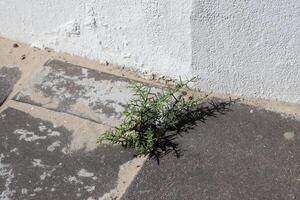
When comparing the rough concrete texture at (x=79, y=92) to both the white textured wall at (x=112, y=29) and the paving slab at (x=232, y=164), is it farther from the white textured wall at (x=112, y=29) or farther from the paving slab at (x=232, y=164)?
the paving slab at (x=232, y=164)

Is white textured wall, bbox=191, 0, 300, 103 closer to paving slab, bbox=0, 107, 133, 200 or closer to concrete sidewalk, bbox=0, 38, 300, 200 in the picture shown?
concrete sidewalk, bbox=0, 38, 300, 200

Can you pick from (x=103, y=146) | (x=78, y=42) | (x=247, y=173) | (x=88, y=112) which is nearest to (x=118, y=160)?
(x=103, y=146)

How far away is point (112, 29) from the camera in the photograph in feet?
12.0

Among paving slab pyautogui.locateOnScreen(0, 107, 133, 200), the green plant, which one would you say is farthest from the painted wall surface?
paving slab pyautogui.locateOnScreen(0, 107, 133, 200)

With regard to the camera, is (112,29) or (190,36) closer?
(190,36)

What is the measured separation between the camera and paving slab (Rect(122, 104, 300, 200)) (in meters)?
3.01

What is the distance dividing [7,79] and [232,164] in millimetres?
1589

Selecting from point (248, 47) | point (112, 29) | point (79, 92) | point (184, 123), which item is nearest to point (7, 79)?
point (79, 92)

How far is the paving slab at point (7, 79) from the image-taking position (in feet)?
12.3

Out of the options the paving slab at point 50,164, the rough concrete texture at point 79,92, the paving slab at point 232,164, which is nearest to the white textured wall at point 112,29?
the rough concrete texture at point 79,92

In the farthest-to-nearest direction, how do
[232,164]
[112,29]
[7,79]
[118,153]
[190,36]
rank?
[7,79] < [112,29] < [190,36] < [118,153] < [232,164]

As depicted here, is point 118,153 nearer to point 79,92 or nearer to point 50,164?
point 50,164

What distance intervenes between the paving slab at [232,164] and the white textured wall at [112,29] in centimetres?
47

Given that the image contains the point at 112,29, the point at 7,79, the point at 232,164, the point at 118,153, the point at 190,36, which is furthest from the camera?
the point at 7,79
